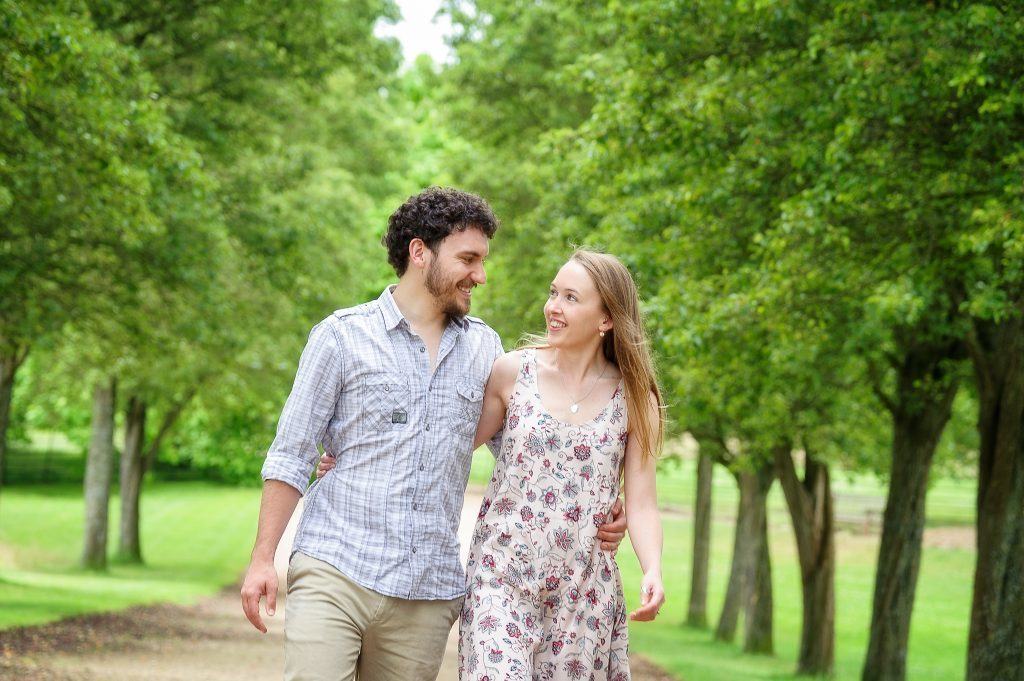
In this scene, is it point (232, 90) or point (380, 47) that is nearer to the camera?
point (232, 90)

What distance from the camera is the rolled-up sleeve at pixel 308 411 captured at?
175 inches

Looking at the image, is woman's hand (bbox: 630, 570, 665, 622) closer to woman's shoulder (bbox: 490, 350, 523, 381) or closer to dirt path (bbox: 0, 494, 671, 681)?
woman's shoulder (bbox: 490, 350, 523, 381)

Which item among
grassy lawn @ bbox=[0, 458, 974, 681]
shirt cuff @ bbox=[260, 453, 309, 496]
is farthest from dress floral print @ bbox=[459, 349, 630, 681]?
grassy lawn @ bbox=[0, 458, 974, 681]

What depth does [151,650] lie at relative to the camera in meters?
15.9

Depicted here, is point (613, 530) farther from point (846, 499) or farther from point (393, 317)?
point (846, 499)

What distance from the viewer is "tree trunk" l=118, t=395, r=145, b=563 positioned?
99.1 ft

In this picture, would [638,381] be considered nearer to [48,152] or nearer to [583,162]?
[583,162]

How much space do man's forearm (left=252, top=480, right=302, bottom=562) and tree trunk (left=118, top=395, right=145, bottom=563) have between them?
86.6 ft

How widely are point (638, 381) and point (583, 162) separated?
7691 millimetres

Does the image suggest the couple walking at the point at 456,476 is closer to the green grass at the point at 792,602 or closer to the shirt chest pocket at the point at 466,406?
the shirt chest pocket at the point at 466,406

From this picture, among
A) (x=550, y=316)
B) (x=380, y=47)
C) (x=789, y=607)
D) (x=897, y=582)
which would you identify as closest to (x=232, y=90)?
(x=380, y=47)

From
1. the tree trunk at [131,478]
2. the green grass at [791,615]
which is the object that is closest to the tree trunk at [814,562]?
the green grass at [791,615]

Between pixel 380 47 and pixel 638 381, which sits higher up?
pixel 380 47

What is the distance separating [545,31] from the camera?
2069 centimetres
